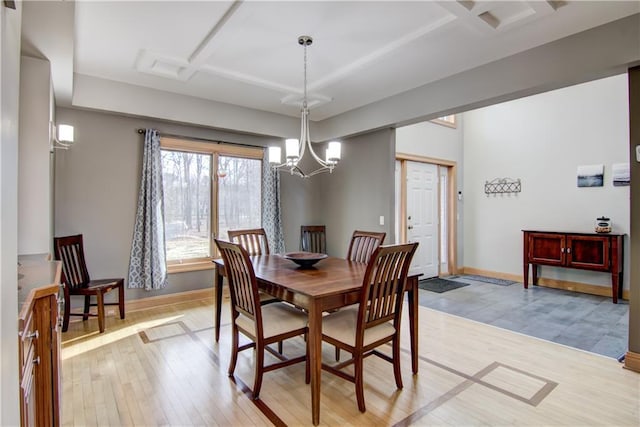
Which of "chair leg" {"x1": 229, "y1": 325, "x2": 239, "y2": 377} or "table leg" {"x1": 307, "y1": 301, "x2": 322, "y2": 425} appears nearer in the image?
"table leg" {"x1": 307, "y1": 301, "x2": 322, "y2": 425}

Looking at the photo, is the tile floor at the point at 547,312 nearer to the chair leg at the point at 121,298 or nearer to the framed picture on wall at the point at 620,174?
the framed picture on wall at the point at 620,174

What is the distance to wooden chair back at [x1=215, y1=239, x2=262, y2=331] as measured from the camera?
7.17ft

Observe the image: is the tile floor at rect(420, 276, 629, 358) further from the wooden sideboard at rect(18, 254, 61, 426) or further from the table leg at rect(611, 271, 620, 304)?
the wooden sideboard at rect(18, 254, 61, 426)

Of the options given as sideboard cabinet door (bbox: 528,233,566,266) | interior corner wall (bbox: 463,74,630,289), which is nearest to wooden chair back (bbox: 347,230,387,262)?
sideboard cabinet door (bbox: 528,233,566,266)

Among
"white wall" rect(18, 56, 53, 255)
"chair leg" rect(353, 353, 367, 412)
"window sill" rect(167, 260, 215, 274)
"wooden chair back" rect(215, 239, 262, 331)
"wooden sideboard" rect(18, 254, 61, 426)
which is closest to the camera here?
"wooden sideboard" rect(18, 254, 61, 426)

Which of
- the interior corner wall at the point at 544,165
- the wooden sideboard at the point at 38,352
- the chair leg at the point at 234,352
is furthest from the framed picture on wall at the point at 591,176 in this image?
the wooden sideboard at the point at 38,352

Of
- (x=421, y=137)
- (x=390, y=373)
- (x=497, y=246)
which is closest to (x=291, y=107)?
(x=421, y=137)

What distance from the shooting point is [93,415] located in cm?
205

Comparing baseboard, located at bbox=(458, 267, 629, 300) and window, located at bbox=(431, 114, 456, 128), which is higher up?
window, located at bbox=(431, 114, 456, 128)

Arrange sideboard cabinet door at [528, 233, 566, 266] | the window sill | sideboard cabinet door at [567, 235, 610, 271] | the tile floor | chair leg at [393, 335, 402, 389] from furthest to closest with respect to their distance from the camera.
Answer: sideboard cabinet door at [528, 233, 566, 266], sideboard cabinet door at [567, 235, 610, 271], the window sill, the tile floor, chair leg at [393, 335, 402, 389]

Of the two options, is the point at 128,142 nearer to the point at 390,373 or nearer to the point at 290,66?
the point at 290,66

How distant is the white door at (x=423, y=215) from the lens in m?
5.59

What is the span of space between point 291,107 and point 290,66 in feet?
4.38

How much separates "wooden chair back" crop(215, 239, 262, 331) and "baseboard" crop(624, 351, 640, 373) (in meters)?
2.79
